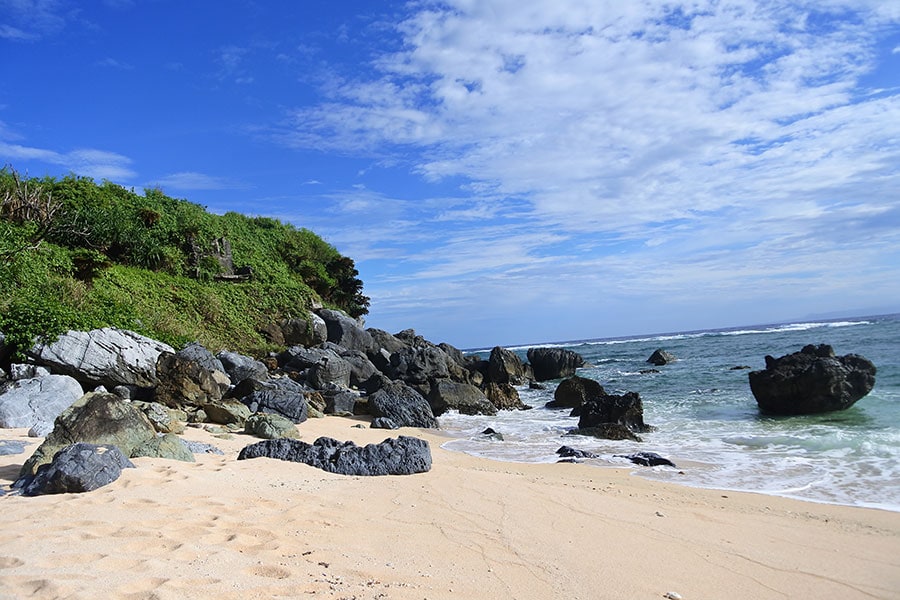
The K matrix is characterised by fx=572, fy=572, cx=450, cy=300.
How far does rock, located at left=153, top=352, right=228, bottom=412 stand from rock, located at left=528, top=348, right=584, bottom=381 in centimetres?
2301

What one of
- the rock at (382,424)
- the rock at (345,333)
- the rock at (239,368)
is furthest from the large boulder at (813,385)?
the rock at (345,333)

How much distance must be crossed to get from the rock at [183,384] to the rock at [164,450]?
454cm

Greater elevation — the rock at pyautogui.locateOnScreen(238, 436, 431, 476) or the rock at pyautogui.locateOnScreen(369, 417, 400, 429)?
the rock at pyautogui.locateOnScreen(238, 436, 431, 476)

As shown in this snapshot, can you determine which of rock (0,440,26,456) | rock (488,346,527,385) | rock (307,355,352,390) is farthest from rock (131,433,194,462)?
rock (488,346,527,385)

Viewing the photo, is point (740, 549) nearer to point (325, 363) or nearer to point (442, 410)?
point (442, 410)

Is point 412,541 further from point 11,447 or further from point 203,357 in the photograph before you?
point 203,357

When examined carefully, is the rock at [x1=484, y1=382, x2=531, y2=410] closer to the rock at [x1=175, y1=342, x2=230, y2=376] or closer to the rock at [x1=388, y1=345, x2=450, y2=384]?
the rock at [x1=388, y1=345, x2=450, y2=384]

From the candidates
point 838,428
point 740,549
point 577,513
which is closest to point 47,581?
point 577,513

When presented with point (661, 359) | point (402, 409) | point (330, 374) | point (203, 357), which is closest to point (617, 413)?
point (402, 409)

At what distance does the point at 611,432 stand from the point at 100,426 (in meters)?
9.52

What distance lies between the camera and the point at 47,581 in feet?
10.5

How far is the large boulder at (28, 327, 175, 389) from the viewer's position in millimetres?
11344

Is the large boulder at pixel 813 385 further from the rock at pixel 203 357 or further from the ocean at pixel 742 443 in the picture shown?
the rock at pixel 203 357

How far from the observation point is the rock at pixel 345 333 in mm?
24703
